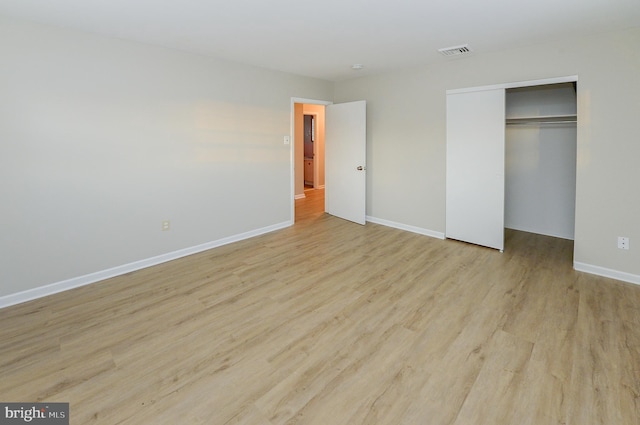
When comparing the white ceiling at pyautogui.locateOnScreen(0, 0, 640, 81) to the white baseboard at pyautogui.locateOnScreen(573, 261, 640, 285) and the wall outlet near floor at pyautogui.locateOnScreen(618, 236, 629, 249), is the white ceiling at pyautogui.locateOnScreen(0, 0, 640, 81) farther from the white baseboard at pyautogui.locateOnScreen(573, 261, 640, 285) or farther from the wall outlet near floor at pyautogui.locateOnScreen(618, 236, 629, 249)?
the white baseboard at pyautogui.locateOnScreen(573, 261, 640, 285)

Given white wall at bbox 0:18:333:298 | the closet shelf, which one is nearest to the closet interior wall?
the closet shelf

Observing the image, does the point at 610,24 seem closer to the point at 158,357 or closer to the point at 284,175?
the point at 284,175

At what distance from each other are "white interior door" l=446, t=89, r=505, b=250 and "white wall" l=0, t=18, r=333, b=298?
2614 millimetres

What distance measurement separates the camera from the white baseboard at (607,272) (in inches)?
125

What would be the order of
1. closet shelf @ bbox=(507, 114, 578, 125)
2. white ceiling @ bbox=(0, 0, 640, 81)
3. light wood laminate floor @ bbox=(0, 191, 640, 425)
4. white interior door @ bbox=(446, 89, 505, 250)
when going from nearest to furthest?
light wood laminate floor @ bbox=(0, 191, 640, 425) → white ceiling @ bbox=(0, 0, 640, 81) → white interior door @ bbox=(446, 89, 505, 250) → closet shelf @ bbox=(507, 114, 578, 125)

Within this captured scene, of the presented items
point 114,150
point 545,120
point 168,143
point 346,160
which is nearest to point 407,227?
point 346,160

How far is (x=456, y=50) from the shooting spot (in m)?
3.78

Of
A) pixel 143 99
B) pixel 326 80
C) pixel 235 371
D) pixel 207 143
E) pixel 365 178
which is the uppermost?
pixel 326 80

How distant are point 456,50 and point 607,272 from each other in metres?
2.85

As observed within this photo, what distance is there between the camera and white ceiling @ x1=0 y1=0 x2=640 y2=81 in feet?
8.36

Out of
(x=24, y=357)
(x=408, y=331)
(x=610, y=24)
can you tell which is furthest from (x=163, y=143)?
(x=610, y=24)

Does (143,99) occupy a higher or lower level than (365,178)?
higher

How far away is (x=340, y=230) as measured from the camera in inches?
201

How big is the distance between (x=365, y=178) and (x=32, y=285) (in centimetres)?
428
